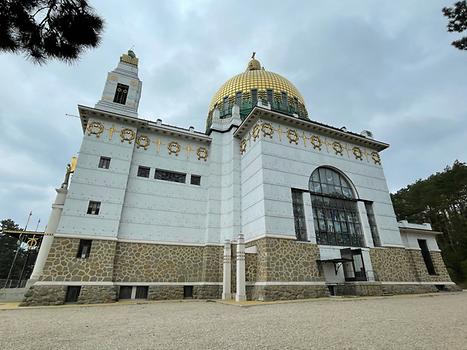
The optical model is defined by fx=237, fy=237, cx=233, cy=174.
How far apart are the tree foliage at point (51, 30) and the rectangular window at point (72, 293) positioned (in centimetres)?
1253

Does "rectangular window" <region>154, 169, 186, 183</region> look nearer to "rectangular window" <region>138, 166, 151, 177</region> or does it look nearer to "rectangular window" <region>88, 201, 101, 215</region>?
"rectangular window" <region>138, 166, 151, 177</region>

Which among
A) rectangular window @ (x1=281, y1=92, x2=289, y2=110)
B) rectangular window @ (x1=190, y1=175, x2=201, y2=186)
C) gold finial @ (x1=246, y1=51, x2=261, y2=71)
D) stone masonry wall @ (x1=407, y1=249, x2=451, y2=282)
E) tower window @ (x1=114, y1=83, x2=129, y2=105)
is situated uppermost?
gold finial @ (x1=246, y1=51, x2=261, y2=71)

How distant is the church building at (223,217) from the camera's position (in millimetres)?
13336

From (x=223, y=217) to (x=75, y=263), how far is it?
923 cm

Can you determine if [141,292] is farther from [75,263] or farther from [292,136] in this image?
[292,136]

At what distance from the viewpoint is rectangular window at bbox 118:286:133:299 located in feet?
45.8

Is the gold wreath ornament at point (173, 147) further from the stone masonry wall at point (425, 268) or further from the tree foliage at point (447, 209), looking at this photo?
the tree foliage at point (447, 209)

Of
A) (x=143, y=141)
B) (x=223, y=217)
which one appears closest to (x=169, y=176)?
(x=143, y=141)

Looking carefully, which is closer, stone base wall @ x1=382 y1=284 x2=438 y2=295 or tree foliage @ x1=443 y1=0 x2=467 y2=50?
tree foliage @ x1=443 y1=0 x2=467 y2=50

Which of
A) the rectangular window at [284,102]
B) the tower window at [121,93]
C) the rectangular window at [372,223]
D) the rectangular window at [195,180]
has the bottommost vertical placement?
the rectangular window at [372,223]

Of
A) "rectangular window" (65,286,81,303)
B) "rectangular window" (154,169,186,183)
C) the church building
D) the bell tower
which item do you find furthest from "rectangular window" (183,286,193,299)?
the bell tower

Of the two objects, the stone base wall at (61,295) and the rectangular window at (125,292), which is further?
the rectangular window at (125,292)

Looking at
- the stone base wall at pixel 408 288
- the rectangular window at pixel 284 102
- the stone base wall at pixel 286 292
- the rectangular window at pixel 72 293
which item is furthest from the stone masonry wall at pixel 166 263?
the rectangular window at pixel 284 102

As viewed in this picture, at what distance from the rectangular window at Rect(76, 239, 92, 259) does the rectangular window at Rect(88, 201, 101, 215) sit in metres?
1.66
